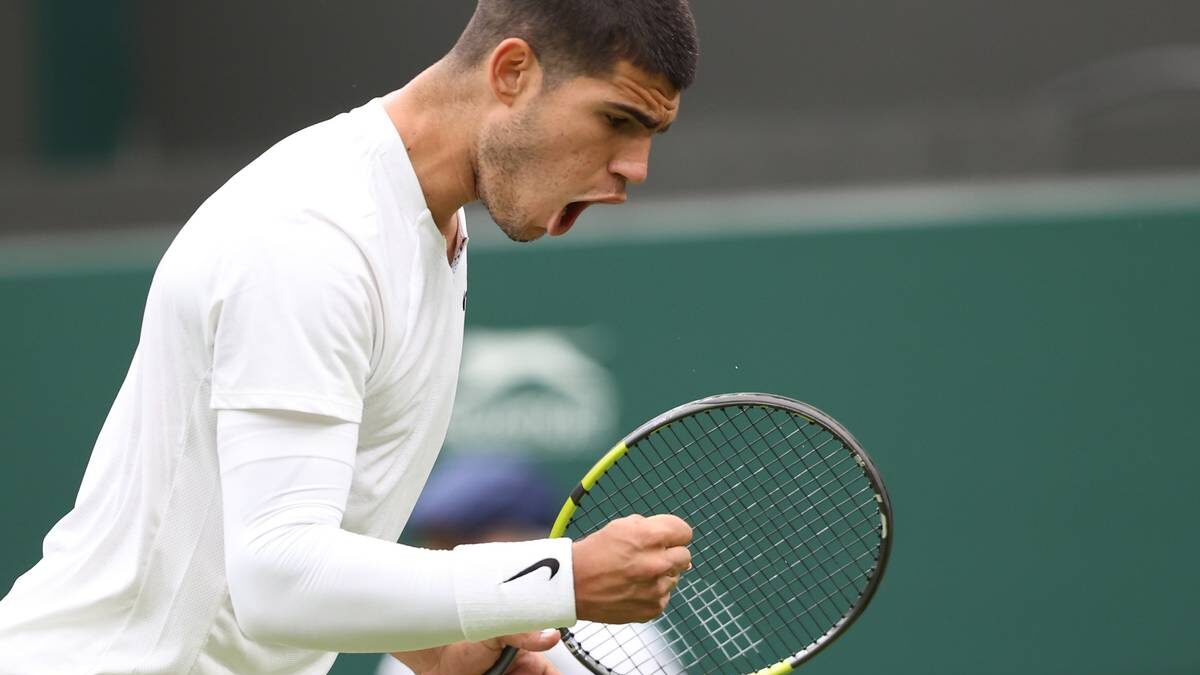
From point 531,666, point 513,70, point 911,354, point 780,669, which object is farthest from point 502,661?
point 911,354

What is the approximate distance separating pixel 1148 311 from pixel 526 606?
3133 millimetres

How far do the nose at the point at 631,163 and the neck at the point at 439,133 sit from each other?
0.17 metres

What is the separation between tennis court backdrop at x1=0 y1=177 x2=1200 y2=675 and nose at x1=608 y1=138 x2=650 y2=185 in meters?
2.50

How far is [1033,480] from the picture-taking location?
4727 mm

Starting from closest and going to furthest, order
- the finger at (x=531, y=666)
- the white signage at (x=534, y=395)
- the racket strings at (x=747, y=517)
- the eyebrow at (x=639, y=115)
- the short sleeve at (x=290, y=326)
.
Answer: the short sleeve at (x=290, y=326) < the eyebrow at (x=639, y=115) < the finger at (x=531, y=666) < the racket strings at (x=747, y=517) < the white signage at (x=534, y=395)

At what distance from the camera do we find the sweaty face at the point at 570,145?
2125mm

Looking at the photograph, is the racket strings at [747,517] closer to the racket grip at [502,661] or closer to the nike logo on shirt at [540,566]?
the racket grip at [502,661]

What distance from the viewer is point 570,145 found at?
2146 mm

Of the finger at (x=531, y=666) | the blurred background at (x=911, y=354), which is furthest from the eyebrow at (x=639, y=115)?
the blurred background at (x=911, y=354)

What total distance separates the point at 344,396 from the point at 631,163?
0.46 meters

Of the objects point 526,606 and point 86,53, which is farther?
point 86,53

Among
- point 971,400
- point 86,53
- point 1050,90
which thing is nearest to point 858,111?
point 1050,90

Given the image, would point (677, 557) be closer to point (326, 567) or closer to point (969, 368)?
point (326, 567)

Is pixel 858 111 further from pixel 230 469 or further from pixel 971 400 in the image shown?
pixel 230 469
